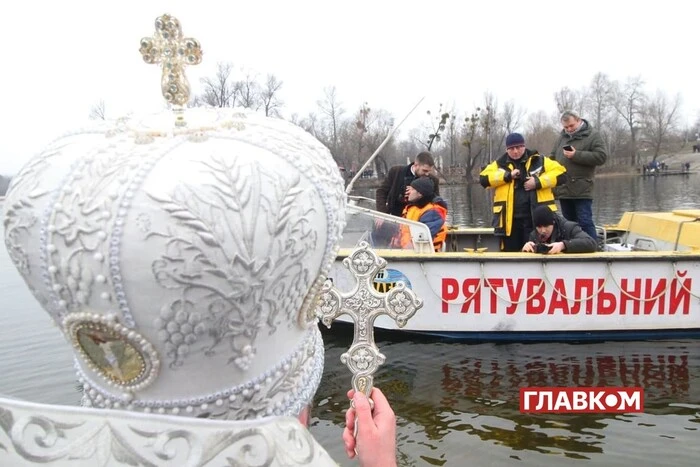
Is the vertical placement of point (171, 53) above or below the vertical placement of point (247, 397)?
above

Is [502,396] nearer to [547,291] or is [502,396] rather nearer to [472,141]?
[547,291]

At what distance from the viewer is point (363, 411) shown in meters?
1.28

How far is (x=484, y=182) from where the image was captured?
247 inches

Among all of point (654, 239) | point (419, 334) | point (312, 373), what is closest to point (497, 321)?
point (419, 334)

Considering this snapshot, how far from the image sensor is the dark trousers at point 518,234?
21.0ft

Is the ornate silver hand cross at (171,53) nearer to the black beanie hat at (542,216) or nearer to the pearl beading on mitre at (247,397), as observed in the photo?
the pearl beading on mitre at (247,397)

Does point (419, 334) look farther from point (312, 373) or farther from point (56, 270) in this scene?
point (56, 270)

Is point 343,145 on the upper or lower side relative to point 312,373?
upper

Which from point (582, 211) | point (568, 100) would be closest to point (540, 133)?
point (568, 100)

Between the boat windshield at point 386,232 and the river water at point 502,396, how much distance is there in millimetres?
1025

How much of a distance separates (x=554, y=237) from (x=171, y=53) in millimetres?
5426

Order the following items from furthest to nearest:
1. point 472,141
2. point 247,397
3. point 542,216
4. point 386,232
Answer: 1. point 472,141
2. point 386,232
3. point 542,216
4. point 247,397

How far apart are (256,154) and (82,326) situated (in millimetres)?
403

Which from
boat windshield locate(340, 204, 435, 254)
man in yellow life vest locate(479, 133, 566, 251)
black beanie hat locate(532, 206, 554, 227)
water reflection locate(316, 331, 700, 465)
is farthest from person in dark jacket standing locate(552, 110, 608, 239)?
boat windshield locate(340, 204, 435, 254)
